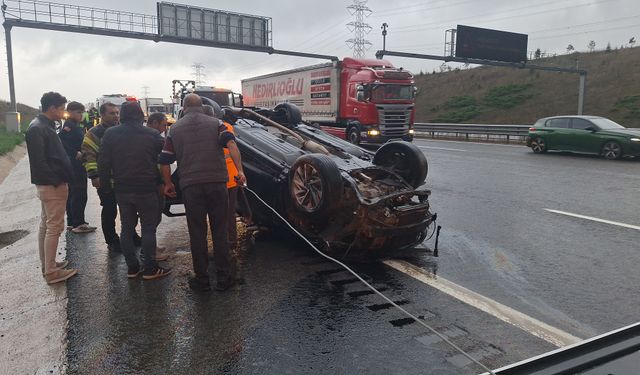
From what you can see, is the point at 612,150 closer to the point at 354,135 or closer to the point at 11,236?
the point at 354,135

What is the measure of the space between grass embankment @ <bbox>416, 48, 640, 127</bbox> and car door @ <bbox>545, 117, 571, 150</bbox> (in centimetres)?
1608

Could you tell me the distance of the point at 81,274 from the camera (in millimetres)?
4812

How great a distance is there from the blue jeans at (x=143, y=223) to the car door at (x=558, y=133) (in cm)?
1445

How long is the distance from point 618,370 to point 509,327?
2034 mm

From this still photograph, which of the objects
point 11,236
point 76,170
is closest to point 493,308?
point 76,170

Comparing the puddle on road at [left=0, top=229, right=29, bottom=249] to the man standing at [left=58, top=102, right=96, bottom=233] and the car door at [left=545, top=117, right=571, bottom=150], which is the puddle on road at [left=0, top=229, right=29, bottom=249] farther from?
the car door at [left=545, top=117, right=571, bottom=150]

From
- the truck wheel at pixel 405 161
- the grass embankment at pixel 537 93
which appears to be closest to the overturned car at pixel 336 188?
the truck wheel at pixel 405 161

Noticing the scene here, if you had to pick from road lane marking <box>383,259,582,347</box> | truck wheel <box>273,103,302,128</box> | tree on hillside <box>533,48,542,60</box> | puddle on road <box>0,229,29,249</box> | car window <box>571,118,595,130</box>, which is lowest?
puddle on road <box>0,229,29,249</box>

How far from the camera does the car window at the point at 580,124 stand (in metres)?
14.8

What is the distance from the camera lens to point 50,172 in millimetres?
4473

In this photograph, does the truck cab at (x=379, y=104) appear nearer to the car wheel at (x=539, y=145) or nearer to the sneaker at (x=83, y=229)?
the car wheel at (x=539, y=145)

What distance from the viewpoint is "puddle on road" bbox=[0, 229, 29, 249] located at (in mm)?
6399

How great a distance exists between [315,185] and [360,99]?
13.4 m

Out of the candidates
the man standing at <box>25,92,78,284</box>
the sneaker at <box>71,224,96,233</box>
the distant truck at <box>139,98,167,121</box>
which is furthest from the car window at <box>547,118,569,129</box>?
the distant truck at <box>139,98,167,121</box>
